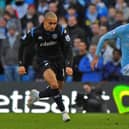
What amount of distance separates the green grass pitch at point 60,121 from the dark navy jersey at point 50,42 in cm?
125

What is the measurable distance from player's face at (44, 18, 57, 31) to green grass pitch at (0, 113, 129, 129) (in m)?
A: 1.90

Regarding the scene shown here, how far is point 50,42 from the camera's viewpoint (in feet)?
45.1

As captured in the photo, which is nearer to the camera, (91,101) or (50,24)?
(50,24)

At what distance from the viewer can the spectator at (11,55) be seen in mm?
19906

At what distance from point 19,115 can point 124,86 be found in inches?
170

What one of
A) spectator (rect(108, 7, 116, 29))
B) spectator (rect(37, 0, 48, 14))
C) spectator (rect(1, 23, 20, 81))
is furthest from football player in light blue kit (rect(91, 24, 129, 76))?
spectator (rect(37, 0, 48, 14))

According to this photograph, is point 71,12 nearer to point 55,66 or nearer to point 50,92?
point 55,66

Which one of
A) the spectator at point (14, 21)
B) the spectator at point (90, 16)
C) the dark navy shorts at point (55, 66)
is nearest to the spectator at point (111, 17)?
the spectator at point (90, 16)

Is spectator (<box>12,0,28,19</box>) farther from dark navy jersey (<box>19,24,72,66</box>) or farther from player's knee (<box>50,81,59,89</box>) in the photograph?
player's knee (<box>50,81,59,89</box>)

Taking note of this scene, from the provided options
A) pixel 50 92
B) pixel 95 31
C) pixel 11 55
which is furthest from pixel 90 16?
pixel 50 92

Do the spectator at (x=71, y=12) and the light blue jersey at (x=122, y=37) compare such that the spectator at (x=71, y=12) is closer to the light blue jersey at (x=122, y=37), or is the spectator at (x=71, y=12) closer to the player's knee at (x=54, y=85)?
the light blue jersey at (x=122, y=37)

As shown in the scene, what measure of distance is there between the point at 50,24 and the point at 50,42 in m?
0.43

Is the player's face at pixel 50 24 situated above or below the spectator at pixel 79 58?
above

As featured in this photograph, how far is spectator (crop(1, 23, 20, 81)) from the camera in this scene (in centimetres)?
1991
